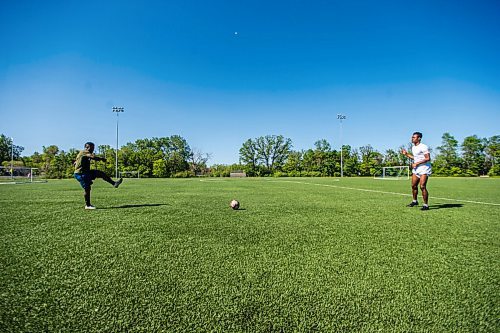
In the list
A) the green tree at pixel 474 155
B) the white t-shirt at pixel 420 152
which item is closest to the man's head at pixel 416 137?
the white t-shirt at pixel 420 152

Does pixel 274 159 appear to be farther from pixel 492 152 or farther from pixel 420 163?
pixel 420 163

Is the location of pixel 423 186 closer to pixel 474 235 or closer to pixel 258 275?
pixel 474 235

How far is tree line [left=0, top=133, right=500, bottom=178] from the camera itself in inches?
2534

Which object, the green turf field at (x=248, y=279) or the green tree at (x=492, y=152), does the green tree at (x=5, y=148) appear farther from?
the green tree at (x=492, y=152)

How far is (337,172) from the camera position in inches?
2872

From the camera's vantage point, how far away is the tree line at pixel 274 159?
64375 mm

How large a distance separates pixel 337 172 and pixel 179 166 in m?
40.9

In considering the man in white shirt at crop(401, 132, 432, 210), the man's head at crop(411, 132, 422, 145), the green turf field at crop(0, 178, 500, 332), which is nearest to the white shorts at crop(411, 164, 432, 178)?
the man in white shirt at crop(401, 132, 432, 210)

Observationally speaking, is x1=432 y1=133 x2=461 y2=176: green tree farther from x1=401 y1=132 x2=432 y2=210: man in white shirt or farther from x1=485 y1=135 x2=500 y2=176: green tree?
x1=401 y1=132 x2=432 y2=210: man in white shirt

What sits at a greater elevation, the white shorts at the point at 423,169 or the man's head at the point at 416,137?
the man's head at the point at 416,137

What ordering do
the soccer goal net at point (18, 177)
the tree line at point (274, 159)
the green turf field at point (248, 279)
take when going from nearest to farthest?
1. the green turf field at point (248, 279)
2. the soccer goal net at point (18, 177)
3. the tree line at point (274, 159)

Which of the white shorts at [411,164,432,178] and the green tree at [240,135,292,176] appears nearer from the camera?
the white shorts at [411,164,432,178]

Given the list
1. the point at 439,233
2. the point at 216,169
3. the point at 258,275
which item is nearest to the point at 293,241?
the point at 258,275

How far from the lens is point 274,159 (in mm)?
83438
